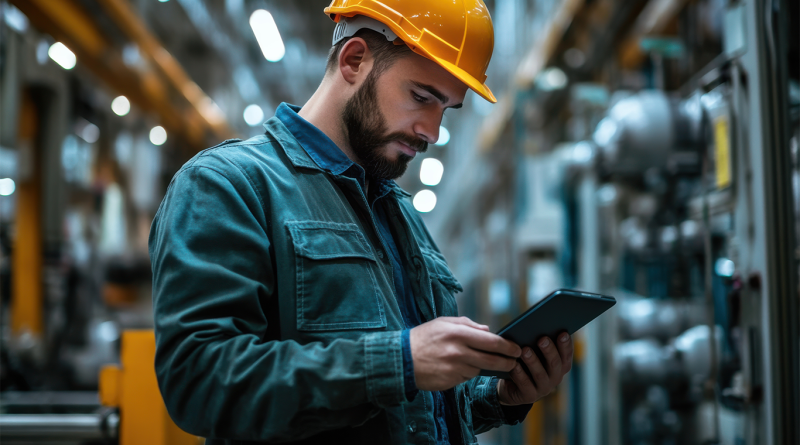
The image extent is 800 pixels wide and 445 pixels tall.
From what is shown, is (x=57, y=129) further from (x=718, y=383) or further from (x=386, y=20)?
(x=718, y=383)

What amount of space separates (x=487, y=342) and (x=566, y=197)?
4474mm

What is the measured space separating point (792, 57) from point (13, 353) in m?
5.29

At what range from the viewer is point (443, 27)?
1.65m

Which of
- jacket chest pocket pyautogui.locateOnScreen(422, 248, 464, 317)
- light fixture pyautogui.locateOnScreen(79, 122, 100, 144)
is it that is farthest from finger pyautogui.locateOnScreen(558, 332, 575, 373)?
light fixture pyautogui.locateOnScreen(79, 122, 100, 144)

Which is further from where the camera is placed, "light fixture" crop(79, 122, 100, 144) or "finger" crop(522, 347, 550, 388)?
"light fixture" crop(79, 122, 100, 144)

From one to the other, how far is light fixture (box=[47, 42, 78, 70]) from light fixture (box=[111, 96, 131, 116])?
1.53 m

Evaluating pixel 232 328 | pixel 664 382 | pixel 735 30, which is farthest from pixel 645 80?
pixel 232 328

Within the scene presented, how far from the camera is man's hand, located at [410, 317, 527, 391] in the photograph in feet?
3.87

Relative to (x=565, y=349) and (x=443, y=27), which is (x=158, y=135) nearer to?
(x=443, y=27)

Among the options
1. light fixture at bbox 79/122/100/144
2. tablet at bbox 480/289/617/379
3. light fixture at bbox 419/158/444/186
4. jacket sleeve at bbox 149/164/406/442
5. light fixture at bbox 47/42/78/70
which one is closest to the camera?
jacket sleeve at bbox 149/164/406/442

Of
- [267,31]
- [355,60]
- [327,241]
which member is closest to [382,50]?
[355,60]

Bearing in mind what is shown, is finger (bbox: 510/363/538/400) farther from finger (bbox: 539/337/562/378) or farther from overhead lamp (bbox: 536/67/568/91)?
overhead lamp (bbox: 536/67/568/91)

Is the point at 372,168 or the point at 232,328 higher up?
the point at 372,168

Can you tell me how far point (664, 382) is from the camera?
4031 mm
